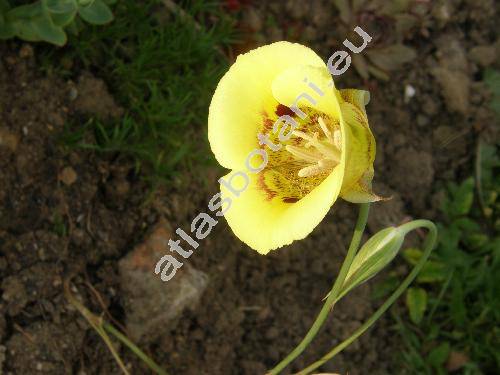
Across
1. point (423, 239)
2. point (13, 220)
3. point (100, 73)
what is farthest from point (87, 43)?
point (423, 239)

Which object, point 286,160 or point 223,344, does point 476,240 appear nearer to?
point 223,344

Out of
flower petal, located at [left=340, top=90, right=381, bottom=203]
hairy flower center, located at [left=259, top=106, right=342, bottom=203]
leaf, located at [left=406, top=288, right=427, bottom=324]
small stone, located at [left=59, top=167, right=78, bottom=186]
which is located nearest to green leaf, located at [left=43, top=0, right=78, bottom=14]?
small stone, located at [left=59, top=167, right=78, bottom=186]

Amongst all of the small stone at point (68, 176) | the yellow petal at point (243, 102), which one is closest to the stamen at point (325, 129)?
the yellow petal at point (243, 102)

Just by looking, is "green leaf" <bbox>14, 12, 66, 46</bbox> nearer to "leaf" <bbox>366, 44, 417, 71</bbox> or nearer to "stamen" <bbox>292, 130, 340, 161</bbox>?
"stamen" <bbox>292, 130, 340, 161</bbox>

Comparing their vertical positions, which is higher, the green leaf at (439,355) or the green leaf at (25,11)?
the green leaf at (25,11)

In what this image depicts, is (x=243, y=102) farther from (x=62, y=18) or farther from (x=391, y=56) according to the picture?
(x=391, y=56)

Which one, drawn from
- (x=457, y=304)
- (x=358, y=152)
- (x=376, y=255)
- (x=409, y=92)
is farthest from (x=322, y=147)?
(x=409, y=92)

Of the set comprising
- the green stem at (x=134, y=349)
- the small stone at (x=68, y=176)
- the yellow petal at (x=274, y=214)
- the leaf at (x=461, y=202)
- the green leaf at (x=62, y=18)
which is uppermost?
the yellow petal at (x=274, y=214)

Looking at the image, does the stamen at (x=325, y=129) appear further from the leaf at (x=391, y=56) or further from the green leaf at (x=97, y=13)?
the leaf at (x=391, y=56)
